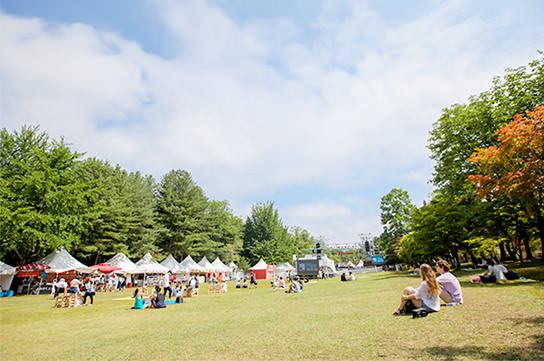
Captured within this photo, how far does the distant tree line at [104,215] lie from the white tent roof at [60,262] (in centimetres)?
80

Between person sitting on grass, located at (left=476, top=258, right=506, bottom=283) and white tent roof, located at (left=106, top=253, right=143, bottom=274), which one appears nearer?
person sitting on grass, located at (left=476, top=258, right=506, bottom=283)

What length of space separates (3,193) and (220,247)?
35.2m

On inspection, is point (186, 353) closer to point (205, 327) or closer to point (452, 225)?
point (205, 327)

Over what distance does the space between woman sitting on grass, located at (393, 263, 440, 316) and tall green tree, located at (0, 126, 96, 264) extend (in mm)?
28714

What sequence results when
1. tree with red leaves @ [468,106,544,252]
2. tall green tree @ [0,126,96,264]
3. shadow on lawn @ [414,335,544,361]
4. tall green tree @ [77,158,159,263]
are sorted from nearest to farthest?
shadow on lawn @ [414,335,544,361] < tree with red leaves @ [468,106,544,252] < tall green tree @ [0,126,96,264] < tall green tree @ [77,158,159,263]

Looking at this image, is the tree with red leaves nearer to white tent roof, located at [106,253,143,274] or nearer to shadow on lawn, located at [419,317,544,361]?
shadow on lawn, located at [419,317,544,361]

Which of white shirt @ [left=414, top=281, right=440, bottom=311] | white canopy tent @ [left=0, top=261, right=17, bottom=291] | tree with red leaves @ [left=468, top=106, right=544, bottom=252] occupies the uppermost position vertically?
tree with red leaves @ [left=468, top=106, right=544, bottom=252]

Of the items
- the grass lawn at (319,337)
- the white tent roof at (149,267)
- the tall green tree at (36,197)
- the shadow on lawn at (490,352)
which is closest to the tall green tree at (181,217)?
the white tent roof at (149,267)

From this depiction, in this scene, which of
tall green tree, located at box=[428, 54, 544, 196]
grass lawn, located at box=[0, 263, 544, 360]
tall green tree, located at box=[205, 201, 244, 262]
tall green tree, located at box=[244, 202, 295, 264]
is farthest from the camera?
tall green tree, located at box=[244, 202, 295, 264]

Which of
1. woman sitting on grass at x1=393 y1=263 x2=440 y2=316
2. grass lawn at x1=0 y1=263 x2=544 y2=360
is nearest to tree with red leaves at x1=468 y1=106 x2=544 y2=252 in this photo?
grass lawn at x1=0 y1=263 x2=544 y2=360

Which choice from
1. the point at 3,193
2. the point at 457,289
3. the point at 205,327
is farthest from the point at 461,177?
the point at 3,193

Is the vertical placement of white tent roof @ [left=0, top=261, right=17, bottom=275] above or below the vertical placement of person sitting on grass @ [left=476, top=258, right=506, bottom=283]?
above

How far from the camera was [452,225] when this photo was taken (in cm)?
2167

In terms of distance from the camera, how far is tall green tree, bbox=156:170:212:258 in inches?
1923
